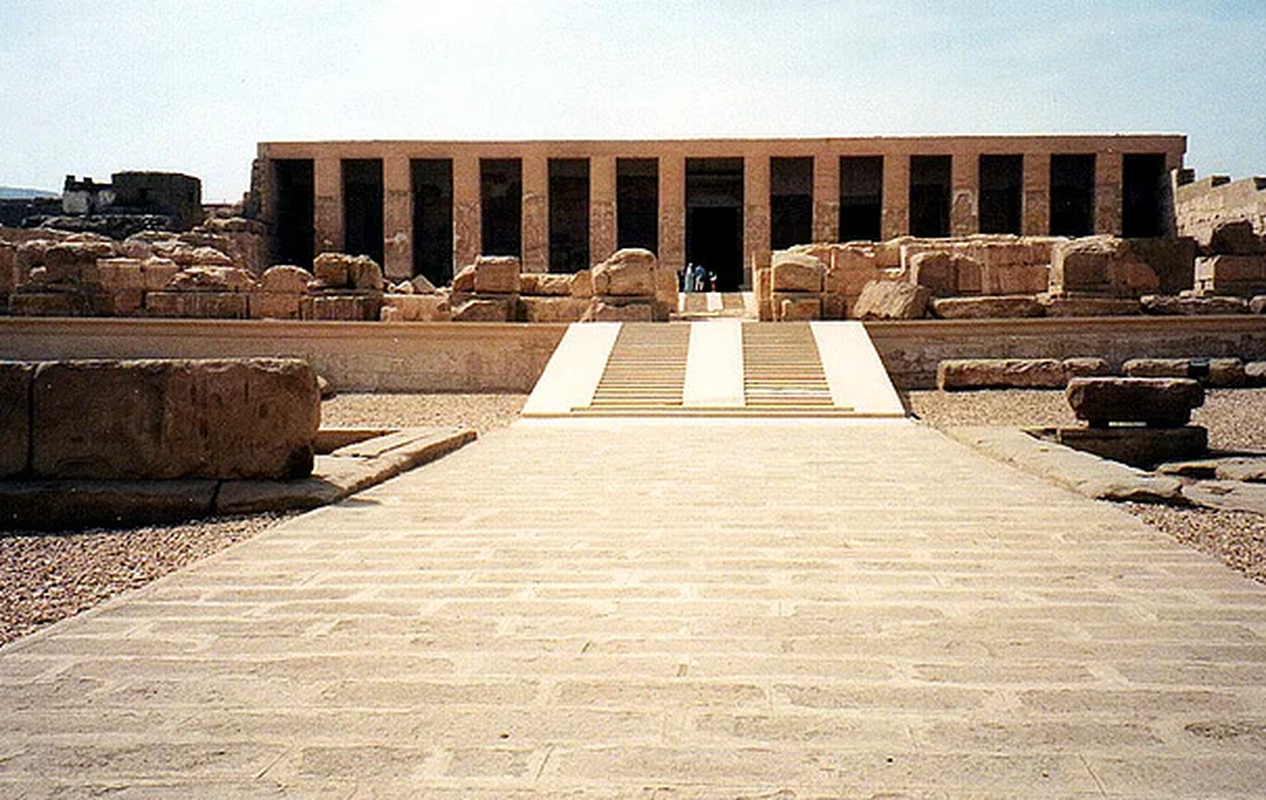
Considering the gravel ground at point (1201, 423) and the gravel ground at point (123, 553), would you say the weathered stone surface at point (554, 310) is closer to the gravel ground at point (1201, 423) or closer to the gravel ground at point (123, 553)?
the gravel ground at point (1201, 423)

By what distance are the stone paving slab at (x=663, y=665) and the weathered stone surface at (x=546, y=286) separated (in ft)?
46.9

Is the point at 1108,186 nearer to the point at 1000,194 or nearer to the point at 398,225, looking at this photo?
the point at 1000,194

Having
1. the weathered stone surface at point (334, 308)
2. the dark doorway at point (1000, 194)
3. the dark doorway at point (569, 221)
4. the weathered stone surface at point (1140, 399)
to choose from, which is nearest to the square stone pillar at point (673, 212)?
the dark doorway at point (569, 221)

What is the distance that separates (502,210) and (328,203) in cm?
610

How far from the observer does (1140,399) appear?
888 cm

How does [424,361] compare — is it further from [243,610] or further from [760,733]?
[760,733]

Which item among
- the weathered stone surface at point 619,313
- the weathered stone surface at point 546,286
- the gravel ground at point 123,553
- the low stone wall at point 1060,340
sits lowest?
the gravel ground at point 123,553

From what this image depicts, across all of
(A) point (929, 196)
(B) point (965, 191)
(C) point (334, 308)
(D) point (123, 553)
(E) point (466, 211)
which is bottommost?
(D) point (123, 553)

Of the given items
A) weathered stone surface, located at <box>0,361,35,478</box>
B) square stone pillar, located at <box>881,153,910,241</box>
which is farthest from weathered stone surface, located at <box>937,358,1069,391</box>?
square stone pillar, located at <box>881,153,910,241</box>

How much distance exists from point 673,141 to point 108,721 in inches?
1075

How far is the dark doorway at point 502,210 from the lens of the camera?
109ft

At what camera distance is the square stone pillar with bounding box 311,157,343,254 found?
29672 millimetres

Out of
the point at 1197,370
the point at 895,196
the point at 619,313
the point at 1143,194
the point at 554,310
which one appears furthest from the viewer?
the point at 1143,194

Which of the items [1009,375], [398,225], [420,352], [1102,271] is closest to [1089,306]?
[1102,271]
